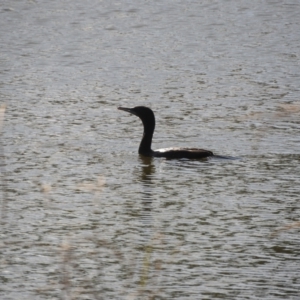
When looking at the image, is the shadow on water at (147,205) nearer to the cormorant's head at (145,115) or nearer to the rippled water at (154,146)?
the rippled water at (154,146)

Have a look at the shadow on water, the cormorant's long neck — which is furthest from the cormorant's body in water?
the shadow on water

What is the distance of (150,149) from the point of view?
14.7m

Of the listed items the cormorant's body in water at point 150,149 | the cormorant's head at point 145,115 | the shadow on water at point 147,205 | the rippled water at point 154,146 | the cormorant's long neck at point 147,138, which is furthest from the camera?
the cormorant's head at point 145,115

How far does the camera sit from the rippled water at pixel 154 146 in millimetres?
9180

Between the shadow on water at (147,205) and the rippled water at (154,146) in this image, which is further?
the shadow on water at (147,205)

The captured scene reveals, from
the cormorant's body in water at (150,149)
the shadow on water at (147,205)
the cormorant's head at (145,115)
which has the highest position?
the cormorant's head at (145,115)

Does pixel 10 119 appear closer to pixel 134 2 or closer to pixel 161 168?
pixel 161 168

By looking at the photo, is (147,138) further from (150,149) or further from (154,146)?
(154,146)

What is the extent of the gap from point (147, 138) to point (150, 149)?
0.73 feet

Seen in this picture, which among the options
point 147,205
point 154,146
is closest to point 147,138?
point 154,146

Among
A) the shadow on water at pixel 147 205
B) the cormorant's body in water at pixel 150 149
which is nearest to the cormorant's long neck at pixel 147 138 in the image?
the cormorant's body in water at pixel 150 149

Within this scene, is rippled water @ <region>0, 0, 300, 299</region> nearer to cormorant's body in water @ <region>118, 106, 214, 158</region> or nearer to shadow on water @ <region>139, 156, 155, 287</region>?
shadow on water @ <region>139, 156, 155, 287</region>

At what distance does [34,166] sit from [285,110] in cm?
784

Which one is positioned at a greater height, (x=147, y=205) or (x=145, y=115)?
(x=145, y=115)
